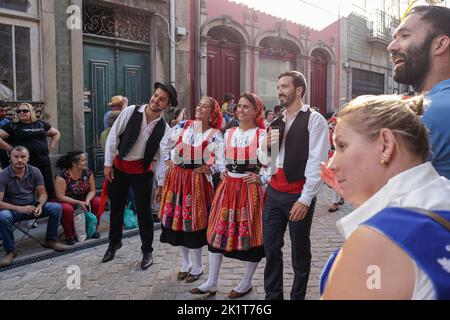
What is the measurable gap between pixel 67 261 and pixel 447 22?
14.8 feet

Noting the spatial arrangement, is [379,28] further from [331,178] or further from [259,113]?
[331,178]

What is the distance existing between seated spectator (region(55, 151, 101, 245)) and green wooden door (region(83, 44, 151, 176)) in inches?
95.6

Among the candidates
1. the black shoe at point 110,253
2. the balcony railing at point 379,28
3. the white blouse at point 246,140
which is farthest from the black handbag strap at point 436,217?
the balcony railing at point 379,28

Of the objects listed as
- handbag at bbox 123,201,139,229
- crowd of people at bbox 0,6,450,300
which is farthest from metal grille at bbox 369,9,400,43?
handbag at bbox 123,201,139,229

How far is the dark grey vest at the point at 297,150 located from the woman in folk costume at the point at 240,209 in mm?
408

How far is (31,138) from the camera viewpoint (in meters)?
6.05

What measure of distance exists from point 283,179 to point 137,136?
1937 mm

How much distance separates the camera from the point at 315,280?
440 cm

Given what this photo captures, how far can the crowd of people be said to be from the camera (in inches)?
36.5

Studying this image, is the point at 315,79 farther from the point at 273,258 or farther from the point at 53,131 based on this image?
the point at 273,258

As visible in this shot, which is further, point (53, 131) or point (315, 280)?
point (53, 131)

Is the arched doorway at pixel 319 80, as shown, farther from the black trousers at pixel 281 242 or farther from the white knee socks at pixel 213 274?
the black trousers at pixel 281 242

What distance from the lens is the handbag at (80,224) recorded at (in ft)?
18.6
